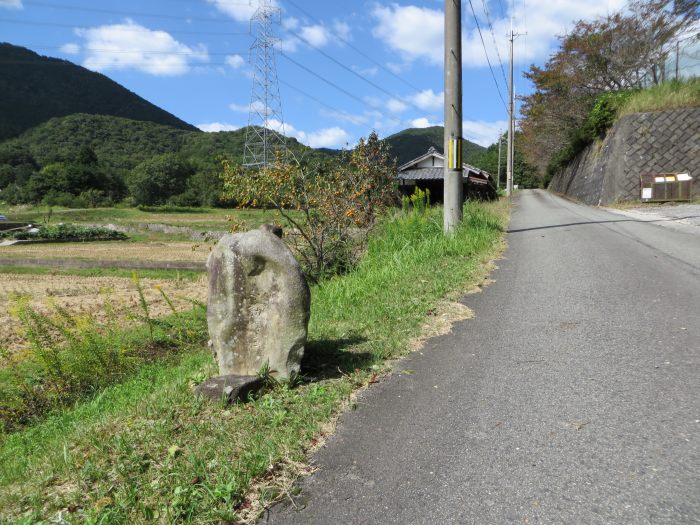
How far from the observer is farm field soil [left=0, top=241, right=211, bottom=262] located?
22.0 metres

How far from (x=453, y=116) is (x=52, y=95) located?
11700 centimetres

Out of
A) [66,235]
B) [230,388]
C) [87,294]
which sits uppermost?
[230,388]

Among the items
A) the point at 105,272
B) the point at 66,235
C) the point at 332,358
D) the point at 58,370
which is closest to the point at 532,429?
the point at 332,358

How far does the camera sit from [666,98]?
23844 mm

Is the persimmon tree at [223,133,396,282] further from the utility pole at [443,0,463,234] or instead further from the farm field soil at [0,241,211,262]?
the farm field soil at [0,241,211,262]

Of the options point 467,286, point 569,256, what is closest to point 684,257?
point 569,256

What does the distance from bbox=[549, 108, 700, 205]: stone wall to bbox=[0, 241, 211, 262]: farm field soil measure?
771 inches

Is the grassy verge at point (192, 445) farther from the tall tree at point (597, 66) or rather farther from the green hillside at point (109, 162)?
the green hillside at point (109, 162)

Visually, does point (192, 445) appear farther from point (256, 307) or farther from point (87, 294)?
point (87, 294)

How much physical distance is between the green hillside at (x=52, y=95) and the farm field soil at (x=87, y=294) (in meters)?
94.7

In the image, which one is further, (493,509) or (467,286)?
(467,286)

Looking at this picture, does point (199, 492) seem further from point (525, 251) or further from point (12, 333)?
point (12, 333)

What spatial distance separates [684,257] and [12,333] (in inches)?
469

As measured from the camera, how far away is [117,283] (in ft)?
51.7
